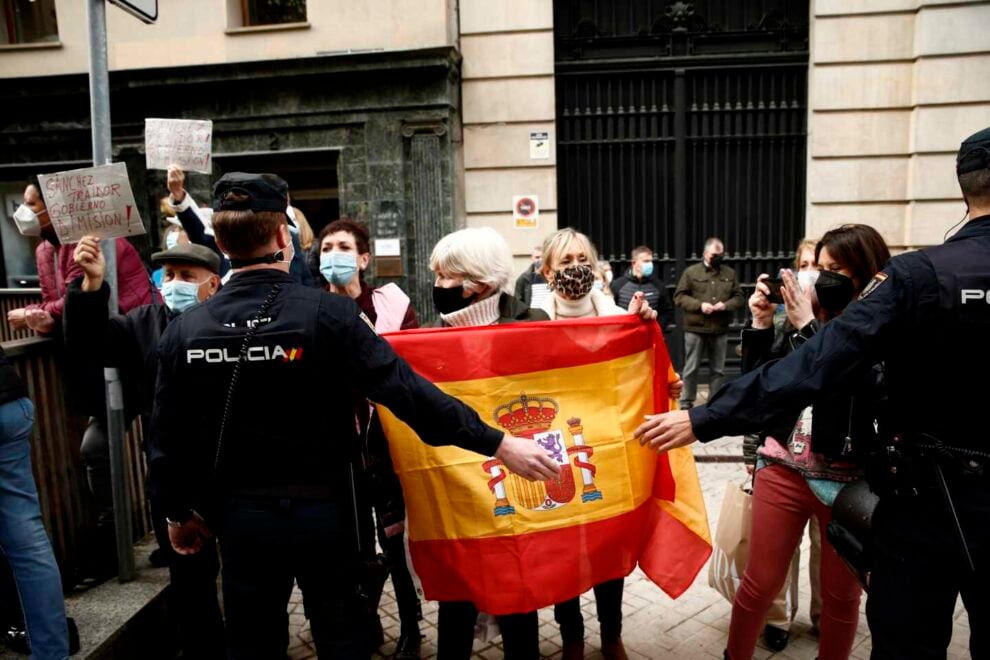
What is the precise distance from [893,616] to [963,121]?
345 inches

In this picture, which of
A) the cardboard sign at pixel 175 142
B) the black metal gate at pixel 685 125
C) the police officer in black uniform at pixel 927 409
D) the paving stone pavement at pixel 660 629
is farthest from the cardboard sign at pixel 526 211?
the police officer in black uniform at pixel 927 409

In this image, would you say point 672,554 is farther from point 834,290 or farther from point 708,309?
point 708,309

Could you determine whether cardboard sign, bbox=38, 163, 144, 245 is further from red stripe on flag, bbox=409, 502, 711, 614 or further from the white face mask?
red stripe on flag, bbox=409, 502, 711, 614

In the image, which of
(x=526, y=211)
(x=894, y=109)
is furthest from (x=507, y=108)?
(x=894, y=109)

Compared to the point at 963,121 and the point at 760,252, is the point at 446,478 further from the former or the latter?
the point at 963,121

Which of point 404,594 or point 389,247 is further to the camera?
point 389,247

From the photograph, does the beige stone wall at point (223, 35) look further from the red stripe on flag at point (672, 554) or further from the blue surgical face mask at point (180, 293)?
the red stripe on flag at point (672, 554)

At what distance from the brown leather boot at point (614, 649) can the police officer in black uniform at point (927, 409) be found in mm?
1376

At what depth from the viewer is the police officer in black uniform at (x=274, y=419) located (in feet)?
7.55

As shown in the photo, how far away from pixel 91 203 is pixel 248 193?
144 centimetres

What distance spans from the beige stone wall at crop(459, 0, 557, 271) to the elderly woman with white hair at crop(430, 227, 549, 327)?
6538 mm

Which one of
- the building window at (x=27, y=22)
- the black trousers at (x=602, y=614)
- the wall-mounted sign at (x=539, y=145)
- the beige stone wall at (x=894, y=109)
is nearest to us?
the black trousers at (x=602, y=614)

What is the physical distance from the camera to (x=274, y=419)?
232 centimetres

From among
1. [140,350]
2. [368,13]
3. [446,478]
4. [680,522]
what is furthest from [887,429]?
[368,13]
